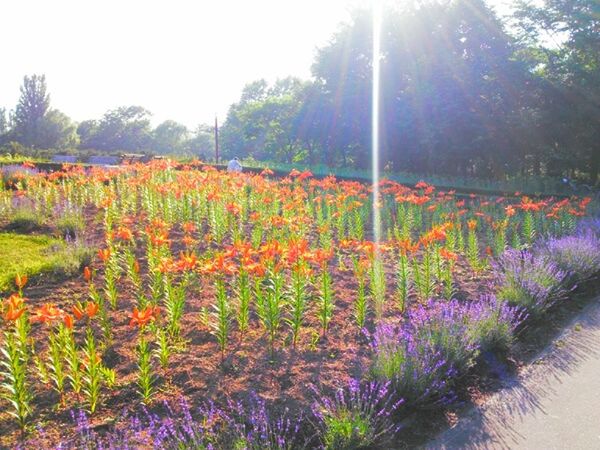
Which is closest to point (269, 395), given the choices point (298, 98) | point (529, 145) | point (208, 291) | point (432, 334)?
point (432, 334)

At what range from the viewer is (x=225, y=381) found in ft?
11.0

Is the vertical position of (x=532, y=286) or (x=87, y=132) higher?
(x=87, y=132)

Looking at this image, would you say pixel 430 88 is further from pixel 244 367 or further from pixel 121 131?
pixel 121 131

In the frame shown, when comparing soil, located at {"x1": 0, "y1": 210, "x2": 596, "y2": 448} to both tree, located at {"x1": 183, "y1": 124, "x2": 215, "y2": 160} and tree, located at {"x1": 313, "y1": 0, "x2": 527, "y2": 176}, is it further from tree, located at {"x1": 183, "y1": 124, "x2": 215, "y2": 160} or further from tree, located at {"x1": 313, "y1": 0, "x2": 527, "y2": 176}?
tree, located at {"x1": 183, "y1": 124, "x2": 215, "y2": 160}

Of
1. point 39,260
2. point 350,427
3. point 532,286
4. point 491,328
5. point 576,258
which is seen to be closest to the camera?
point 350,427

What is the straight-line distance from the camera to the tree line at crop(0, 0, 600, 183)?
65.4 feet

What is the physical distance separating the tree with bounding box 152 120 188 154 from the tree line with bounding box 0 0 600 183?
47266 millimetres

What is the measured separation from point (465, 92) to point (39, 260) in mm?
20071

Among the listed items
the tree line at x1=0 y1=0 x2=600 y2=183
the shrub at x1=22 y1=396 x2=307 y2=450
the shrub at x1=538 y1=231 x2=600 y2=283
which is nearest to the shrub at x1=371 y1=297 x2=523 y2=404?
the shrub at x1=22 y1=396 x2=307 y2=450

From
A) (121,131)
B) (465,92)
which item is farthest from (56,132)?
(465,92)

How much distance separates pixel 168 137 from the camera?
75500 millimetres

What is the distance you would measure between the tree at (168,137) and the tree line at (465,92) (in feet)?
155

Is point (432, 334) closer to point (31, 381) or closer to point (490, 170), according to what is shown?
point (31, 381)

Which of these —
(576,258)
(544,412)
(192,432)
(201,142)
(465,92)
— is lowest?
(544,412)
